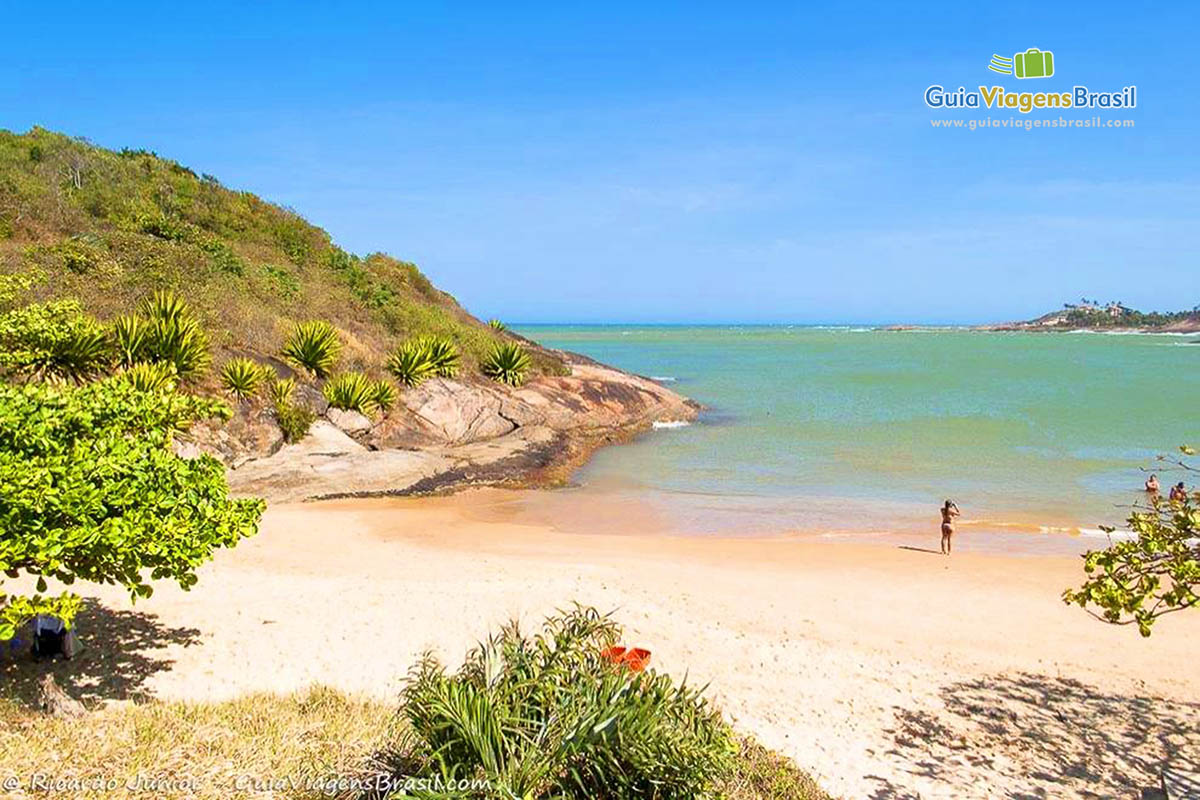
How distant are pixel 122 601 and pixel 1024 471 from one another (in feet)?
70.5

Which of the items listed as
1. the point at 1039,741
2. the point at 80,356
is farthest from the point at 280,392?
the point at 1039,741

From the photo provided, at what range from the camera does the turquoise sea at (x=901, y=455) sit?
1788cm

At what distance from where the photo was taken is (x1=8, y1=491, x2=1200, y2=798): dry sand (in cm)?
742

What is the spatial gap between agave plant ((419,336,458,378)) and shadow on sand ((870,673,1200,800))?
18.9m

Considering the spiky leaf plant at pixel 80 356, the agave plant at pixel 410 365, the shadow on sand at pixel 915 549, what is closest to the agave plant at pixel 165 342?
the spiky leaf plant at pixel 80 356

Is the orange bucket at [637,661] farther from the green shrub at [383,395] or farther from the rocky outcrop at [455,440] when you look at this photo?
the green shrub at [383,395]

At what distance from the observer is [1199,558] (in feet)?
21.8

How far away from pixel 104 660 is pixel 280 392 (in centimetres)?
1210

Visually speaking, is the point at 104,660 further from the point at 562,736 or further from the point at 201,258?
the point at 201,258

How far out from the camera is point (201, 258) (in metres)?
26.0

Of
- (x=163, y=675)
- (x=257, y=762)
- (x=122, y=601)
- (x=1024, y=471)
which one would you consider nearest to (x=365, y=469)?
(x=122, y=601)

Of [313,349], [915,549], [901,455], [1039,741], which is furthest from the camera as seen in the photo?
[901,455]

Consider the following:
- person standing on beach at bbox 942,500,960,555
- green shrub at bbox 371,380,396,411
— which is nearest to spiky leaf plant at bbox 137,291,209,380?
green shrub at bbox 371,380,396,411

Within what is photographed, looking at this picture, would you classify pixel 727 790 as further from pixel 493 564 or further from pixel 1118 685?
pixel 493 564
